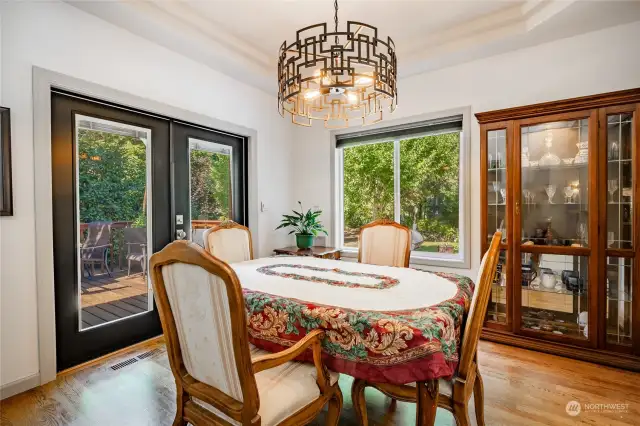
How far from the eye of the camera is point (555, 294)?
8.92ft

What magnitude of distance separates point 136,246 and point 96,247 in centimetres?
32

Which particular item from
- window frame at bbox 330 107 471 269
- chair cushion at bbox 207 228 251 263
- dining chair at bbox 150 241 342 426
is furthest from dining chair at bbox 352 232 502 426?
window frame at bbox 330 107 471 269

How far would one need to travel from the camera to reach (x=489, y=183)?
2963 millimetres

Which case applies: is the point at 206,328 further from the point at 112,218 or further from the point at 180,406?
the point at 112,218

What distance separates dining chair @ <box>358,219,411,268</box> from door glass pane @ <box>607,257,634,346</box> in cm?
153

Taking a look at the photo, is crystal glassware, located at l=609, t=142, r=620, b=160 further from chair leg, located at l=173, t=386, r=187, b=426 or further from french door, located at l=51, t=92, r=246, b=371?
french door, located at l=51, t=92, r=246, b=371

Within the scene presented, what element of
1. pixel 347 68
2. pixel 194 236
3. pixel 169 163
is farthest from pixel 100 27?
pixel 347 68

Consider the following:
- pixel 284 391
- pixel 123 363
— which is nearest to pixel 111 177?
pixel 123 363

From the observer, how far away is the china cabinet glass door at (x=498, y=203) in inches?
112

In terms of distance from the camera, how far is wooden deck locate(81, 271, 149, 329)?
2506 mm

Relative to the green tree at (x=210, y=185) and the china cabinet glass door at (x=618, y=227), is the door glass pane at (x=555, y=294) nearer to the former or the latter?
the china cabinet glass door at (x=618, y=227)

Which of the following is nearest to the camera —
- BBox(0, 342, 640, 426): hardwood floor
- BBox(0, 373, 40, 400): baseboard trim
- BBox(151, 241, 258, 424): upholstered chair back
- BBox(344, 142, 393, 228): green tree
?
BBox(151, 241, 258, 424): upholstered chair back

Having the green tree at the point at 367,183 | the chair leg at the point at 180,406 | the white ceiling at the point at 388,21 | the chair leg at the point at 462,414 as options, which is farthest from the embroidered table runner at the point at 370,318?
the white ceiling at the point at 388,21

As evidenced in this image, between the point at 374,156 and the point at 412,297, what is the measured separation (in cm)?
273
